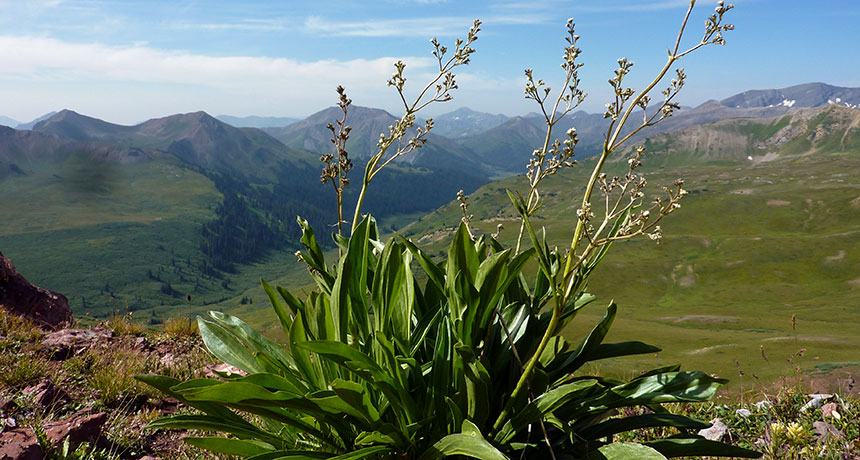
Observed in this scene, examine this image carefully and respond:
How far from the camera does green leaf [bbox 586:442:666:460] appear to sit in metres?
2.38

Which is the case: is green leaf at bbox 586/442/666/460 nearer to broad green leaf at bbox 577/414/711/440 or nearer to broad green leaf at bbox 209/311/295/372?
broad green leaf at bbox 577/414/711/440

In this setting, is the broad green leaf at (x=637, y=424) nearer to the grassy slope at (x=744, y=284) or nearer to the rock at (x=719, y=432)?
the rock at (x=719, y=432)

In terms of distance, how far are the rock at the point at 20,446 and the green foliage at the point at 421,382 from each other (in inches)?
47.1

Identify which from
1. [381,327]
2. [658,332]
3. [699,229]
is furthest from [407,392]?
[699,229]

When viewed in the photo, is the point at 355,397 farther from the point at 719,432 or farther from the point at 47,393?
the point at 719,432

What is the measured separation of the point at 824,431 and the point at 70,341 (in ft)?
29.2

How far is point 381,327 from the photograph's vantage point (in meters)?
3.11

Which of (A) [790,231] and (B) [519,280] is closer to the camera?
(B) [519,280]

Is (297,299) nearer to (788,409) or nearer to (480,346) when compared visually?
(480,346)

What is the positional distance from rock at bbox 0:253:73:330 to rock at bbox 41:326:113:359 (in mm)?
2407

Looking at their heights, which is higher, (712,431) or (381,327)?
(381,327)

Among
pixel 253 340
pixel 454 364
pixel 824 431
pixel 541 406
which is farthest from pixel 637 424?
pixel 824 431

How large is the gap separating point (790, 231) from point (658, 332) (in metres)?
129

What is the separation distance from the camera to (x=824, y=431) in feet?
15.2
